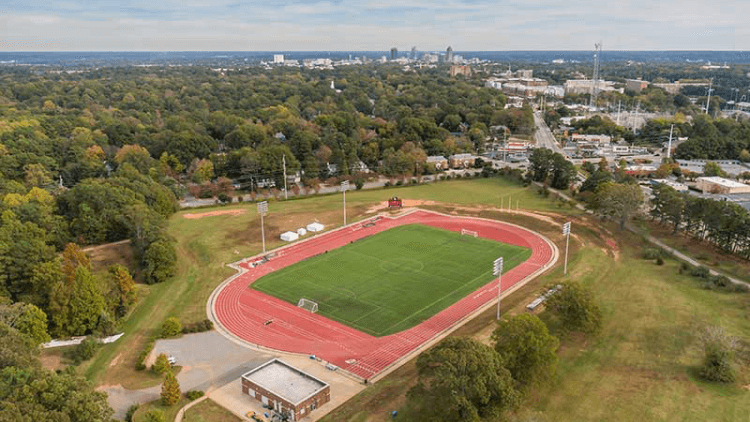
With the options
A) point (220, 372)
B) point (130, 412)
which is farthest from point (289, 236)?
point (130, 412)

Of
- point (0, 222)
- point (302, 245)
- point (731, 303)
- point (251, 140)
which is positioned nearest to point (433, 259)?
point (302, 245)

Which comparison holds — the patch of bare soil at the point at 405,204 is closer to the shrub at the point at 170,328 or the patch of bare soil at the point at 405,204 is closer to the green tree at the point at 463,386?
the shrub at the point at 170,328

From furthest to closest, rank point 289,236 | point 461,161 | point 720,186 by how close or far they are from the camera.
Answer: point 461,161, point 720,186, point 289,236

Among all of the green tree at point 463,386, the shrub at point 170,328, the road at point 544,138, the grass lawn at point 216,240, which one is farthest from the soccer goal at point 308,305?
the road at point 544,138

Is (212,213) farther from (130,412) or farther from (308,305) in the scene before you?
(130,412)

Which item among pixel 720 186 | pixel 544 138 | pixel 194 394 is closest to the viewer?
pixel 194 394
